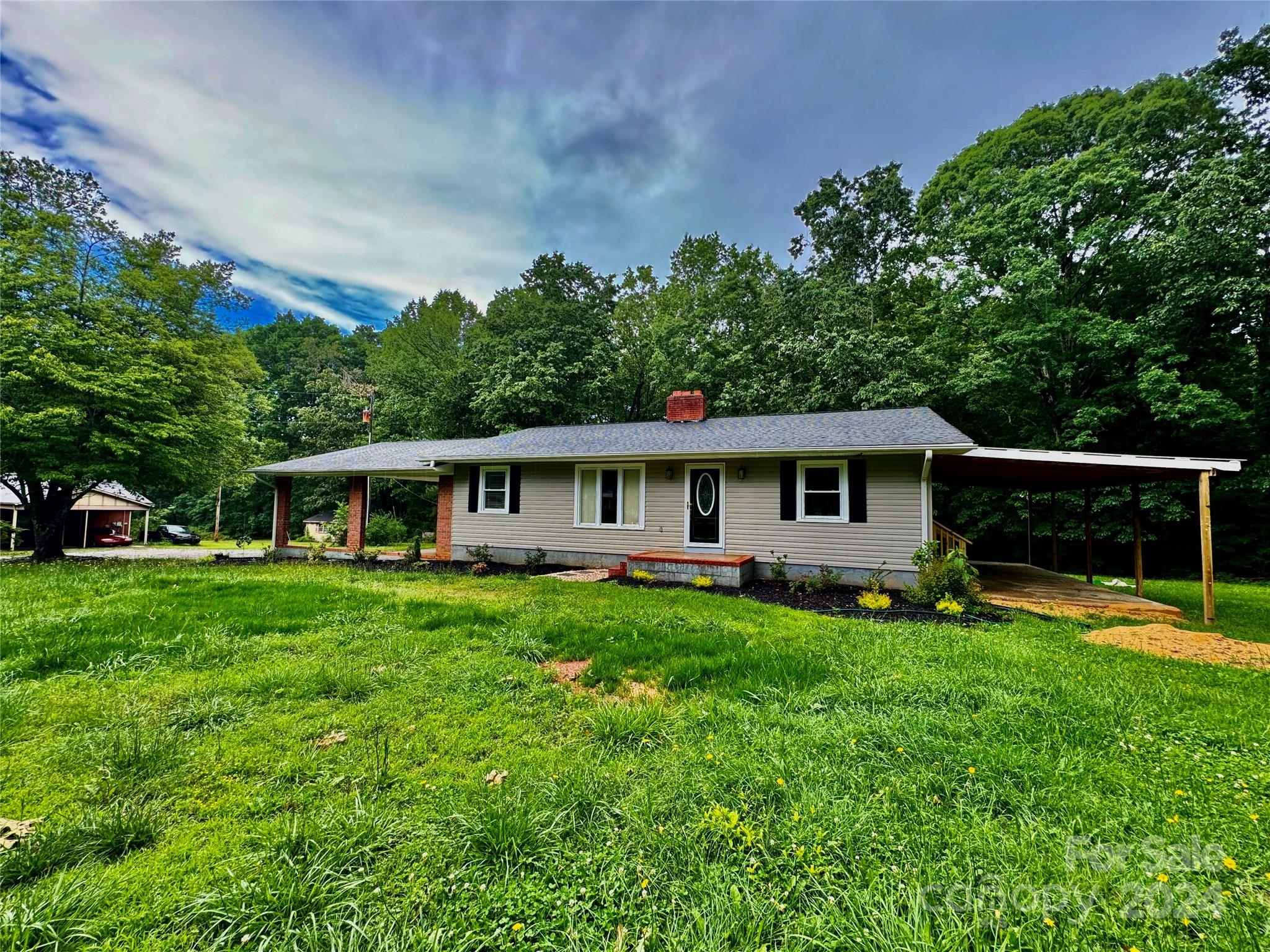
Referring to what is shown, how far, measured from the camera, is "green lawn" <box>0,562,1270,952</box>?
166cm

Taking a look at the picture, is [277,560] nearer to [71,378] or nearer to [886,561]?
[71,378]

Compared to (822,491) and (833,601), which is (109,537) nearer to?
(822,491)

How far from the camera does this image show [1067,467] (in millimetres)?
8461

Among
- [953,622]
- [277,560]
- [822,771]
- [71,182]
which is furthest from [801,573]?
[71,182]

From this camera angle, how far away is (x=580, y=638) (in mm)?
5027

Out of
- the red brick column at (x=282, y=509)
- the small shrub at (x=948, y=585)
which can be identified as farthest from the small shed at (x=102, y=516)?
the small shrub at (x=948, y=585)

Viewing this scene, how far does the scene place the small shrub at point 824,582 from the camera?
8.63m

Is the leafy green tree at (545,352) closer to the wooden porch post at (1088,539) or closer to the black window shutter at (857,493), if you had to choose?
the black window shutter at (857,493)

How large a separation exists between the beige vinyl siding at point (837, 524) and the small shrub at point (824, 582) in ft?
1.45

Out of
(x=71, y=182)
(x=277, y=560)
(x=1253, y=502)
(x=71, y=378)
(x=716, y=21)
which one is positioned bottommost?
(x=277, y=560)

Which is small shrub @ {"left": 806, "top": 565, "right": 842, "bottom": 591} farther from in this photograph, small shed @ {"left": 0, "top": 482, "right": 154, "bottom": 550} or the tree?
small shed @ {"left": 0, "top": 482, "right": 154, "bottom": 550}

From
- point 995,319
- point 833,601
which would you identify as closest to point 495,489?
point 833,601

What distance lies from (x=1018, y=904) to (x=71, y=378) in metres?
16.3

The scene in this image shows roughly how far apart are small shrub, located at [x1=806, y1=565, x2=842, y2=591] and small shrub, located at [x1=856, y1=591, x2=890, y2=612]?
115 cm
